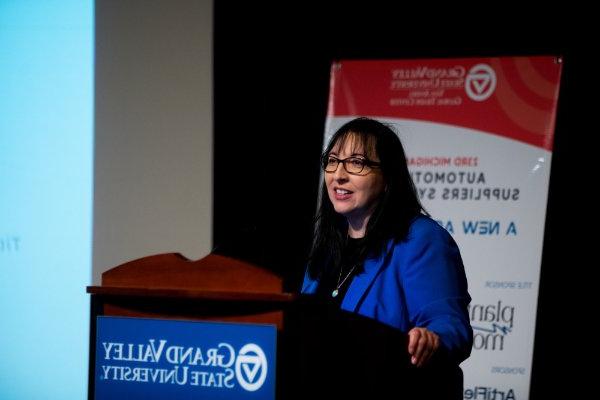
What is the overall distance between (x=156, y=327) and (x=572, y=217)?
2.80 m

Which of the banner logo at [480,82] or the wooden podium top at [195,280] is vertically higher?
the banner logo at [480,82]

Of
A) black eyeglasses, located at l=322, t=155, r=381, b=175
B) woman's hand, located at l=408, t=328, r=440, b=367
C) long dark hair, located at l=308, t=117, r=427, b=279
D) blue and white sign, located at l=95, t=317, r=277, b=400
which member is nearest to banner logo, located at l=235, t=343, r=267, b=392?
blue and white sign, located at l=95, t=317, r=277, b=400

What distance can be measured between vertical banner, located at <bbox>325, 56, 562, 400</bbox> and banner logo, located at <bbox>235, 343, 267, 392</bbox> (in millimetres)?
2421

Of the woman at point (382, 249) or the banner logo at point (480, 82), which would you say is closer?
the woman at point (382, 249)

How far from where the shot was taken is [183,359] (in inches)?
48.4

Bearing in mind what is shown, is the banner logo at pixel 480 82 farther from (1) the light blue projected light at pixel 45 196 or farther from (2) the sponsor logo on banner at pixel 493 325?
(1) the light blue projected light at pixel 45 196

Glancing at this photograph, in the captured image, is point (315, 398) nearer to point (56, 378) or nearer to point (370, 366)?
point (370, 366)

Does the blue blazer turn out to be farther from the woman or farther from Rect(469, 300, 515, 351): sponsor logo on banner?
Rect(469, 300, 515, 351): sponsor logo on banner

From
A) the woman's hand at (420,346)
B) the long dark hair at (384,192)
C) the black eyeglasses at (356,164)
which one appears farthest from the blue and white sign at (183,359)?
the black eyeglasses at (356,164)

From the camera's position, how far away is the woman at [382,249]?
1529 mm

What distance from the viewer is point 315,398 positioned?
1.24 meters

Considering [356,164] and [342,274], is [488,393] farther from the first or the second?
[356,164]

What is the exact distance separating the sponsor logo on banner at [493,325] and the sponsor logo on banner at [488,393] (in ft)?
0.64

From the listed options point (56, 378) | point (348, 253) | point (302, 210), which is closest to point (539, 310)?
point (302, 210)
